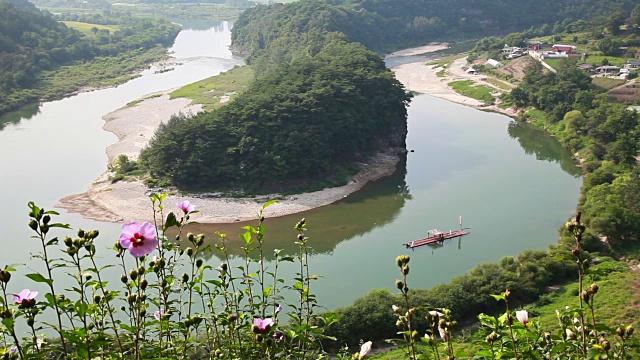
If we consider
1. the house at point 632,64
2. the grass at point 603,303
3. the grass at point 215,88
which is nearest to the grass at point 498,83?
the house at point 632,64

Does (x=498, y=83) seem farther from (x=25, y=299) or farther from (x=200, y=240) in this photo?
(x=25, y=299)

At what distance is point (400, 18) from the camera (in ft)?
286

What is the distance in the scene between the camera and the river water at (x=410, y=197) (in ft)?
88.5

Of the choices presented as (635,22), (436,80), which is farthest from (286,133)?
(635,22)

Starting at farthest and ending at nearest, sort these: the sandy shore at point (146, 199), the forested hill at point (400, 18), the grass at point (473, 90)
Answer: the forested hill at point (400, 18) < the grass at point (473, 90) < the sandy shore at point (146, 199)

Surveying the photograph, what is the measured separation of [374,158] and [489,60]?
30.3m

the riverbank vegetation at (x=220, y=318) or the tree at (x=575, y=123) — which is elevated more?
the riverbank vegetation at (x=220, y=318)

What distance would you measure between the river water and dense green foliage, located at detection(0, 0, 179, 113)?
23.3 feet

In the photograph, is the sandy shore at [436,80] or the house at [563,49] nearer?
the sandy shore at [436,80]

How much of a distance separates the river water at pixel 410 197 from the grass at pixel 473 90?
269 cm

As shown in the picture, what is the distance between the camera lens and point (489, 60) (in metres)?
65.1

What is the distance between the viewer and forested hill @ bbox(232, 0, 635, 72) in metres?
73.6

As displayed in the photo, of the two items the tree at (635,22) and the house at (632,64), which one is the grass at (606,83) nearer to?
the house at (632,64)

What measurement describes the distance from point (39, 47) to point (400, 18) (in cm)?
4477
